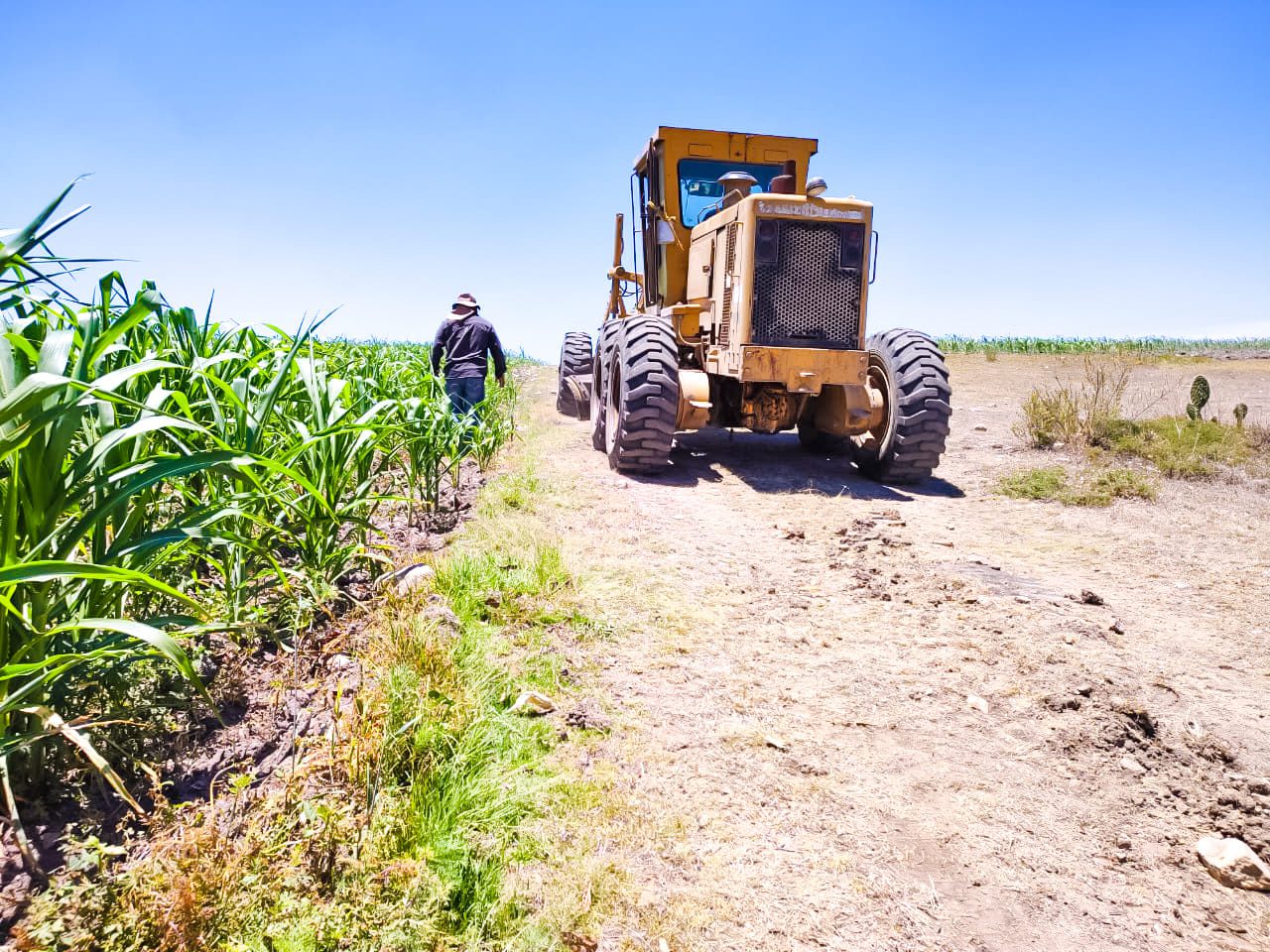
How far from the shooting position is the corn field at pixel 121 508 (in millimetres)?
1392

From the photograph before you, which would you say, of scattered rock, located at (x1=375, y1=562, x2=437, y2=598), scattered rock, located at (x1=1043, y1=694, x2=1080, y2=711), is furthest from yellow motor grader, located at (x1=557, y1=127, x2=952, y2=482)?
scattered rock, located at (x1=1043, y1=694, x2=1080, y2=711)

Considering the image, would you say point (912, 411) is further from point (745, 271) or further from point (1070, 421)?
point (1070, 421)

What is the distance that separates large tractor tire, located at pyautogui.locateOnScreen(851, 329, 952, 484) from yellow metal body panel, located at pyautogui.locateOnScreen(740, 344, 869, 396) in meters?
0.39

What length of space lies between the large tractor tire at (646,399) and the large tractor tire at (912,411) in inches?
68.1

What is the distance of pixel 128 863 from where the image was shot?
1462 millimetres

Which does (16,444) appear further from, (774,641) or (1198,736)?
(1198,736)

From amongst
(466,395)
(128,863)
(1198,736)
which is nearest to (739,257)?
(466,395)

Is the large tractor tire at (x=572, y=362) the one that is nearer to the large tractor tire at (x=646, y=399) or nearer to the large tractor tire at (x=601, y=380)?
the large tractor tire at (x=601, y=380)

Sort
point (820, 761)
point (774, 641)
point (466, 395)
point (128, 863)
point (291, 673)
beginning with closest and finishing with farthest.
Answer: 1. point (128, 863)
2. point (820, 761)
3. point (291, 673)
4. point (774, 641)
5. point (466, 395)

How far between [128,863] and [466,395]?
570 centimetres

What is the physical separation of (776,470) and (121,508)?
528 cm

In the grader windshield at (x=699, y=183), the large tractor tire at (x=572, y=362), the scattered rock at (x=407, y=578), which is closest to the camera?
the scattered rock at (x=407, y=578)

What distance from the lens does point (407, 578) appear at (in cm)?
310

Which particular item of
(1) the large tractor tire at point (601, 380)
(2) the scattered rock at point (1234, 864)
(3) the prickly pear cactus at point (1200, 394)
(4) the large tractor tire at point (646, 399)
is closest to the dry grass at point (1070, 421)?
(3) the prickly pear cactus at point (1200, 394)
